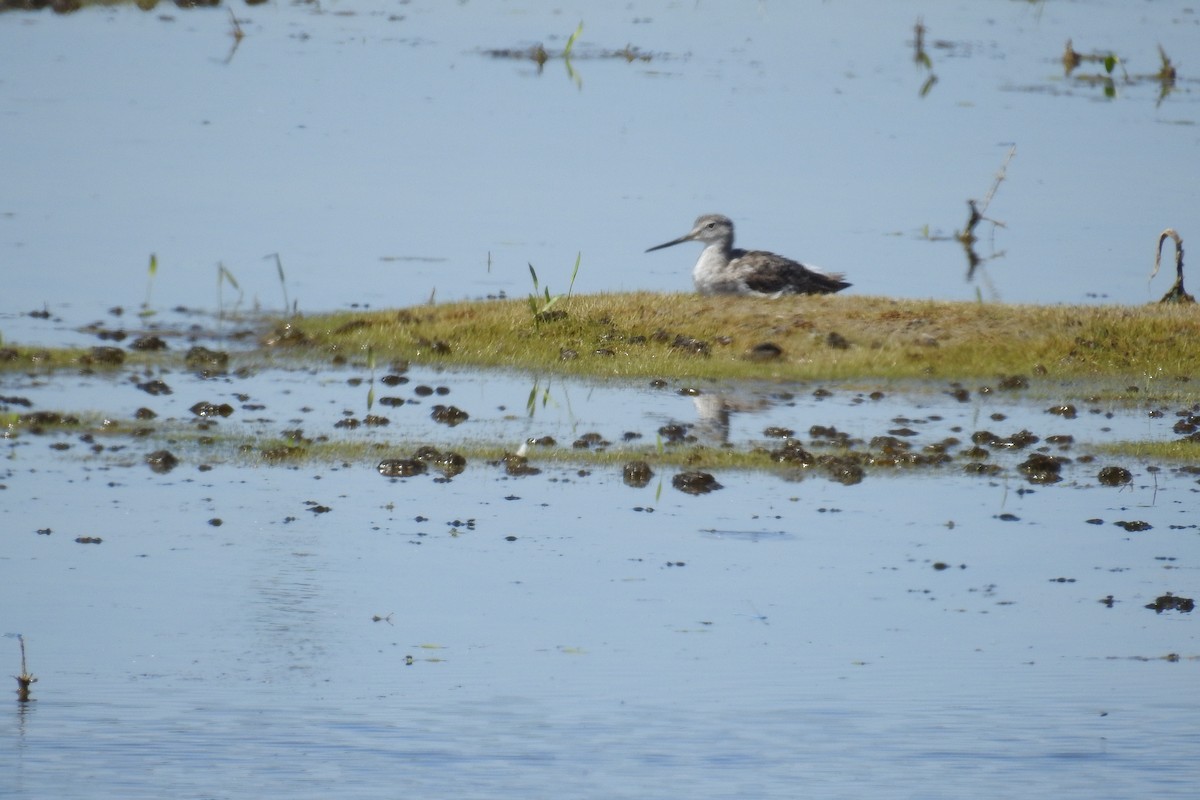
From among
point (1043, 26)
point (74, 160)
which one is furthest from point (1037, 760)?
point (1043, 26)

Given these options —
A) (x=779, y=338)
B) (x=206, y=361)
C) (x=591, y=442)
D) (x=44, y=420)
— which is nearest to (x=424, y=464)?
(x=591, y=442)

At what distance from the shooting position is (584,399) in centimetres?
1469

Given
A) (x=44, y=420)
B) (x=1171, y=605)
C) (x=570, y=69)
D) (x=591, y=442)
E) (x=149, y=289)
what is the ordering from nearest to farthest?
1. (x=1171, y=605)
2. (x=44, y=420)
3. (x=591, y=442)
4. (x=149, y=289)
5. (x=570, y=69)

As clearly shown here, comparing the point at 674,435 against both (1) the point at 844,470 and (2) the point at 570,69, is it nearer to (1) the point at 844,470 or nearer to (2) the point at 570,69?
(1) the point at 844,470

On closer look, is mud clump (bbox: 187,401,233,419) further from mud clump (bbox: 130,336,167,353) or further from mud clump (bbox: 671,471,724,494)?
mud clump (bbox: 671,471,724,494)

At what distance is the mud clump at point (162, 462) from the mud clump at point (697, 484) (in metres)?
2.91

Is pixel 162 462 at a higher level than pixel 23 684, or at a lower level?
higher

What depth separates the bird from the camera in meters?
17.1

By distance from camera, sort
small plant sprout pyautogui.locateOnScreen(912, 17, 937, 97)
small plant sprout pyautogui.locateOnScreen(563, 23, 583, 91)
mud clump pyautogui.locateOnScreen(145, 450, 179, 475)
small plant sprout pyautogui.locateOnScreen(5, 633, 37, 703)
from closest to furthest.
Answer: small plant sprout pyautogui.locateOnScreen(5, 633, 37, 703) < mud clump pyautogui.locateOnScreen(145, 450, 179, 475) < small plant sprout pyautogui.locateOnScreen(563, 23, 583, 91) < small plant sprout pyautogui.locateOnScreen(912, 17, 937, 97)

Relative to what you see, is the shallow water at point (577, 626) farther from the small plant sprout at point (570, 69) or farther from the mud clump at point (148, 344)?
the small plant sprout at point (570, 69)

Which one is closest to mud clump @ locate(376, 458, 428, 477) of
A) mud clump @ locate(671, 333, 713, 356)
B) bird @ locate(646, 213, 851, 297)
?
mud clump @ locate(671, 333, 713, 356)

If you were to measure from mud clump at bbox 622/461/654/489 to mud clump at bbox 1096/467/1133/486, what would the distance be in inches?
106

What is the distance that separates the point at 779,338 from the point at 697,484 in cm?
404

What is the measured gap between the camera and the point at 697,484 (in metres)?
12.2
